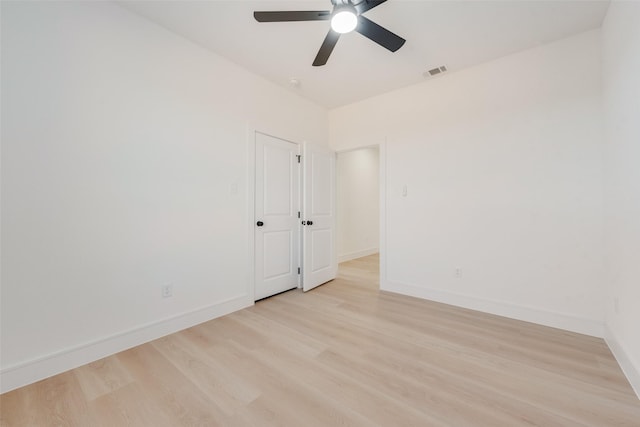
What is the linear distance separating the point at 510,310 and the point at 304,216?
245 centimetres

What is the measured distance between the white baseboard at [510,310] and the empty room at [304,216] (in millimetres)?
16

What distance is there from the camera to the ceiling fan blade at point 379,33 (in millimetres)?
1740

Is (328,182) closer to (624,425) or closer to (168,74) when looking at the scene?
(168,74)

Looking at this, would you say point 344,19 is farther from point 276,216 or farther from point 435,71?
point 276,216

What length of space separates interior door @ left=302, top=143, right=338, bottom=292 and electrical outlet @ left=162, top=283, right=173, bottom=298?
1573 mm

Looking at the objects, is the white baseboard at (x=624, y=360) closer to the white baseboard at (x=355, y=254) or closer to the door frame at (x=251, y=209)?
the door frame at (x=251, y=209)

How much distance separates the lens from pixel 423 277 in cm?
315

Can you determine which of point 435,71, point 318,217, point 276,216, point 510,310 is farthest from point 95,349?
point 435,71

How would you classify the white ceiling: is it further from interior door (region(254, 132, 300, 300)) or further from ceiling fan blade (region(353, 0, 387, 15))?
interior door (region(254, 132, 300, 300))

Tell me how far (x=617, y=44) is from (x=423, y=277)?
2534 mm

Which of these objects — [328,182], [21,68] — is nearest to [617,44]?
[328,182]

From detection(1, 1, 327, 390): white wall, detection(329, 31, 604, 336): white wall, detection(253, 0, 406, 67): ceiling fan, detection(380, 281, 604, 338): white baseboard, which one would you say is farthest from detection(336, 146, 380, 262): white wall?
detection(253, 0, 406, 67): ceiling fan

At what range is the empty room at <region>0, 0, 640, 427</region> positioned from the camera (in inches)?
60.9

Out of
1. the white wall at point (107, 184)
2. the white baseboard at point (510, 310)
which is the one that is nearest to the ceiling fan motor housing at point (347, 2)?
the white wall at point (107, 184)
